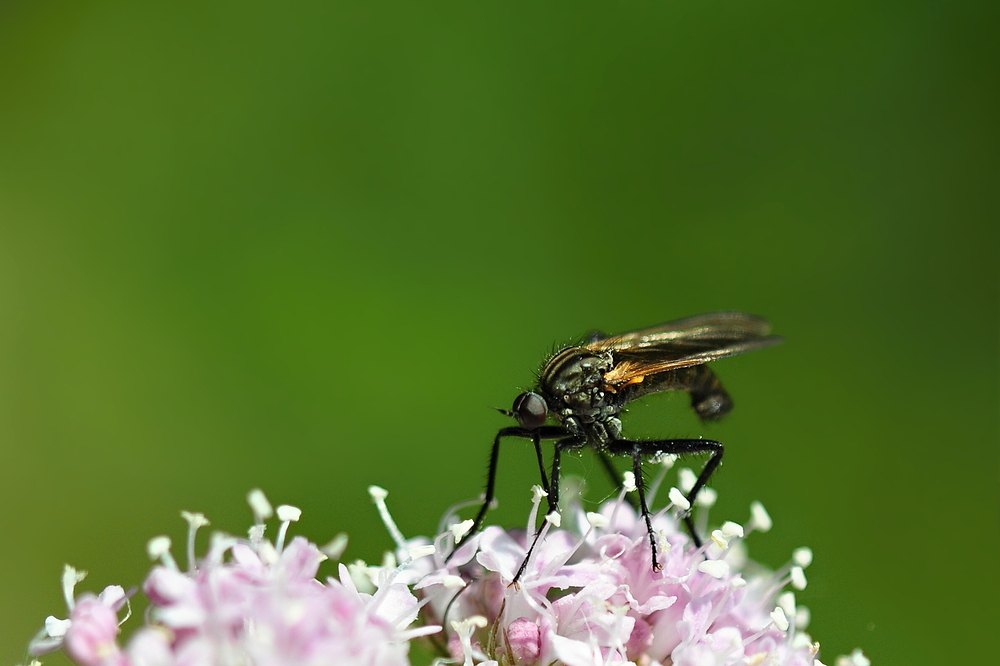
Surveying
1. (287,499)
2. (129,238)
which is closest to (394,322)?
(287,499)

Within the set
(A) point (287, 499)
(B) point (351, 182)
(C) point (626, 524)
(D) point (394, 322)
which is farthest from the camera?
(B) point (351, 182)

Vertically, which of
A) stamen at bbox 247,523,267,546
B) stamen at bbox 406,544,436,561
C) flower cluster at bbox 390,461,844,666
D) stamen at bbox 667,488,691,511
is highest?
stamen at bbox 247,523,267,546

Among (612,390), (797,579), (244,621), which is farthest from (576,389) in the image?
(244,621)

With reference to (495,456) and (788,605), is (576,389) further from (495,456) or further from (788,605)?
(788,605)

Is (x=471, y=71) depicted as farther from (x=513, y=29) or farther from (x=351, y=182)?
(x=351, y=182)

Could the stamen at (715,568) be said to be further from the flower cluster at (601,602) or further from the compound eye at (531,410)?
the compound eye at (531,410)

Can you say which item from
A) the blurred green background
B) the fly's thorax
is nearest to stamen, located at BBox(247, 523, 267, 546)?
the fly's thorax

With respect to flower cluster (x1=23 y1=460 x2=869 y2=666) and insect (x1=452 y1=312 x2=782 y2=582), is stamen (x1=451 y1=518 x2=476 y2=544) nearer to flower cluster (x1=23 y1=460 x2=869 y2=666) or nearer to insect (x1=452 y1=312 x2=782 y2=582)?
flower cluster (x1=23 y1=460 x2=869 y2=666)
